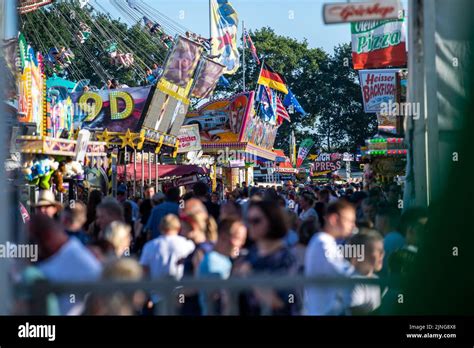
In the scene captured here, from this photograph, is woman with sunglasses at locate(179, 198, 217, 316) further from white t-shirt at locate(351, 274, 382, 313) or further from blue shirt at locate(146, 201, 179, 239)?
blue shirt at locate(146, 201, 179, 239)

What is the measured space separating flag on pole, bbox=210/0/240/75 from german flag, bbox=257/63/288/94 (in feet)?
16.8

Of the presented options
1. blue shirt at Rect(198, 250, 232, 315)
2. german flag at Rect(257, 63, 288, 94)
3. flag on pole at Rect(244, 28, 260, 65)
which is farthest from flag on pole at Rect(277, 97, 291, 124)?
blue shirt at Rect(198, 250, 232, 315)

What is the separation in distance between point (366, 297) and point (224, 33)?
1796 cm

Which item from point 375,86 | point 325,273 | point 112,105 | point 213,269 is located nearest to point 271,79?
point 112,105

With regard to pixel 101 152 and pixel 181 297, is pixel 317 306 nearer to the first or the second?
pixel 181 297

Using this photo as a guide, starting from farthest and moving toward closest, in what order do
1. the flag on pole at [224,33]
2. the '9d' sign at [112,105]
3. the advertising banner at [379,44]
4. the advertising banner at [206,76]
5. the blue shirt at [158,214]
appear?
1. the flag on pole at [224,33]
2. the advertising banner at [206,76]
3. the '9d' sign at [112,105]
4. the advertising banner at [379,44]
5. the blue shirt at [158,214]

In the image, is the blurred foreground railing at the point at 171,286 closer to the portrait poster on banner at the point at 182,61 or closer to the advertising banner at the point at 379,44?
the advertising banner at the point at 379,44

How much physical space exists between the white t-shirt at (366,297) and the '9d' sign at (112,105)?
42.3ft

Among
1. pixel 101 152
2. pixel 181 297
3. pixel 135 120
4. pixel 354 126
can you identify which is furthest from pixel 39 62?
pixel 354 126

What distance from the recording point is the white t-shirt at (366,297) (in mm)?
5262

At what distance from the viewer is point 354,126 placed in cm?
1997

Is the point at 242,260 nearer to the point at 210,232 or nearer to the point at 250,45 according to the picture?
the point at 210,232

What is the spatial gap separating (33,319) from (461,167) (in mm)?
3352

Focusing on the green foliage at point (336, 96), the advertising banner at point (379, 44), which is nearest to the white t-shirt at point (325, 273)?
the advertising banner at point (379, 44)
